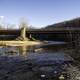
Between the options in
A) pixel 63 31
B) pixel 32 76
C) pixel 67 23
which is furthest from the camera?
pixel 67 23

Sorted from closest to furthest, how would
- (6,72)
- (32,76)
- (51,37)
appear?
(32,76)
(6,72)
(51,37)

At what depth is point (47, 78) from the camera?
24.1 metres

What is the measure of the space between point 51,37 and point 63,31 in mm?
28769

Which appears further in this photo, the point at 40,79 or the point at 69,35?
the point at 69,35

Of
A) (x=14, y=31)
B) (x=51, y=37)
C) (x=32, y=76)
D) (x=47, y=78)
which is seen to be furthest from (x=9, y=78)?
Answer: (x=51, y=37)

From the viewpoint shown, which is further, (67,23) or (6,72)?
(67,23)

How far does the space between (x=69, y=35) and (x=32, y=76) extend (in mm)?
92823

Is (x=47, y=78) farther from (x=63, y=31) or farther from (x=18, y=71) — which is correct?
(x=63, y=31)

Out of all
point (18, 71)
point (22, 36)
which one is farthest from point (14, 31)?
point (18, 71)

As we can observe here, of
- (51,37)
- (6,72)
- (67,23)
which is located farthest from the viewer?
(67,23)

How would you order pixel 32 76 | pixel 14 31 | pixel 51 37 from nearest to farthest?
pixel 32 76 → pixel 14 31 → pixel 51 37

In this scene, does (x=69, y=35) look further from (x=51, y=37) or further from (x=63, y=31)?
(x=51, y=37)

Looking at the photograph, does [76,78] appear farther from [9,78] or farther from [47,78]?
[9,78]

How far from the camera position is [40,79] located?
2372 cm
